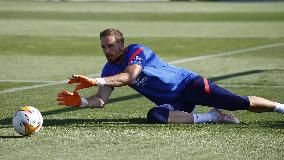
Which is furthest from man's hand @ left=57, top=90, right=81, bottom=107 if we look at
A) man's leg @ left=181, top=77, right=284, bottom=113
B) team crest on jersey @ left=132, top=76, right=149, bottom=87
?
man's leg @ left=181, top=77, right=284, bottom=113

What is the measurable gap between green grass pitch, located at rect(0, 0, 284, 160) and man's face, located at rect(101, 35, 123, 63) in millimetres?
777

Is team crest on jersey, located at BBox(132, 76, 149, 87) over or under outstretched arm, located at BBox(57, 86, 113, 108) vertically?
over

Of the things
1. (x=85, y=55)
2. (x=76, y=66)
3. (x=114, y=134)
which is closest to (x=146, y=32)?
(x=85, y=55)

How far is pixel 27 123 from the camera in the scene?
9.03m

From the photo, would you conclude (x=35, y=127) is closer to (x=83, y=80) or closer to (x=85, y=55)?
(x=83, y=80)

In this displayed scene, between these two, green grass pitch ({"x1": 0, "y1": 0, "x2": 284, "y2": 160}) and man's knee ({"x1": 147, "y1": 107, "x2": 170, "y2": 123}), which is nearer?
green grass pitch ({"x1": 0, "y1": 0, "x2": 284, "y2": 160})

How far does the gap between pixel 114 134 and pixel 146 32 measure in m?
18.5

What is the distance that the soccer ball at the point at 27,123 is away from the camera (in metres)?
9.04

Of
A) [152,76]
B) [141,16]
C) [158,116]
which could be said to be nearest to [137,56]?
[152,76]

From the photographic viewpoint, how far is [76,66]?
1792 cm

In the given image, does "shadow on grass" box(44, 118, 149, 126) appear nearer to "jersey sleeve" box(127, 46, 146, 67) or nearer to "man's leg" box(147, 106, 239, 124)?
"man's leg" box(147, 106, 239, 124)

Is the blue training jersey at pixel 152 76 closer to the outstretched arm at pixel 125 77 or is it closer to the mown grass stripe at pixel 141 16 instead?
the outstretched arm at pixel 125 77

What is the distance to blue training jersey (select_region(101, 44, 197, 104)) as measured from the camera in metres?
10.1

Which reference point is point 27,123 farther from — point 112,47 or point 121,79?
point 112,47
